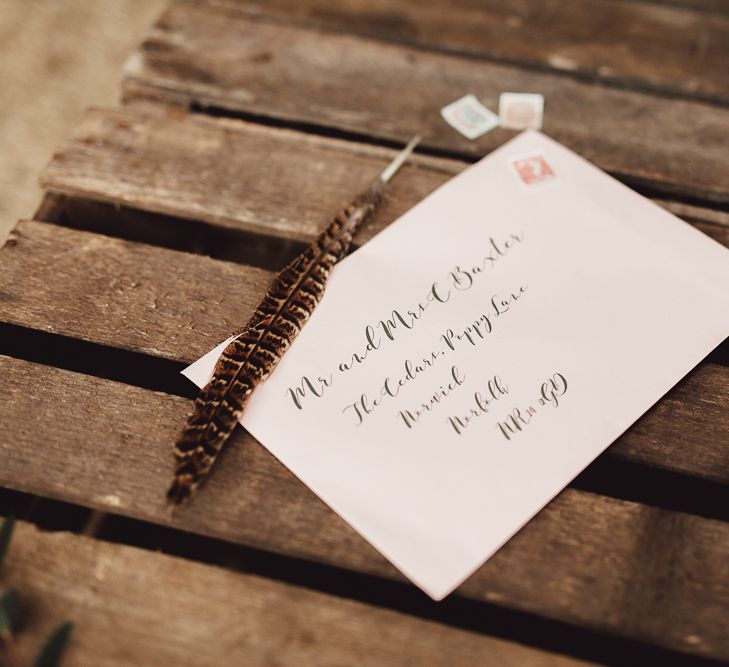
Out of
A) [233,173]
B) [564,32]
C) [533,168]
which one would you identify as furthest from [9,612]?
[564,32]

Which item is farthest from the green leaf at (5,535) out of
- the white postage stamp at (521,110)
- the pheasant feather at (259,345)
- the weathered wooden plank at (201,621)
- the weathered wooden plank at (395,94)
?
the white postage stamp at (521,110)

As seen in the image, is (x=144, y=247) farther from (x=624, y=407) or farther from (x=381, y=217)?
(x=624, y=407)

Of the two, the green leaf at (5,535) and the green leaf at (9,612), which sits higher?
the green leaf at (5,535)

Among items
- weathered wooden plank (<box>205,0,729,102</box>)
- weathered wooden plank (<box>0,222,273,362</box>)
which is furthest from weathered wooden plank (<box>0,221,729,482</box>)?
weathered wooden plank (<box>205,0,729,102</box>)

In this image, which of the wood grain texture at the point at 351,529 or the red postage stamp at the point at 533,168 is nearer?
the wood grain texture at the point at 351,529

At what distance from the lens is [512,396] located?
629 millimetres

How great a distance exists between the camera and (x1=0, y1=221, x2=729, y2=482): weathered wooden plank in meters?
0.60

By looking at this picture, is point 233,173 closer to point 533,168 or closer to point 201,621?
point 533,168

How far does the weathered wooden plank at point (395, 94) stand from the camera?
0.80 metres

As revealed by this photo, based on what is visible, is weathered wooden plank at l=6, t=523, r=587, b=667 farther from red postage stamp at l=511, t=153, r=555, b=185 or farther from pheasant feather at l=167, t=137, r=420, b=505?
red postage stamp at l=511, t=153, r=555, b=185

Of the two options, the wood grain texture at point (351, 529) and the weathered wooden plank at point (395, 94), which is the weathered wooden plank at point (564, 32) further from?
the wood grain texture at point (351, 529)

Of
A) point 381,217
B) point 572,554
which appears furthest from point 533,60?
point 572,554

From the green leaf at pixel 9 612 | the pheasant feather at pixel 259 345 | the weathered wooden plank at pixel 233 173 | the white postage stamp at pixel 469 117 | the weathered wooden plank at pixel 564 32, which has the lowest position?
the green leaf at pixel 9 612

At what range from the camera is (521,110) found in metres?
0.83
